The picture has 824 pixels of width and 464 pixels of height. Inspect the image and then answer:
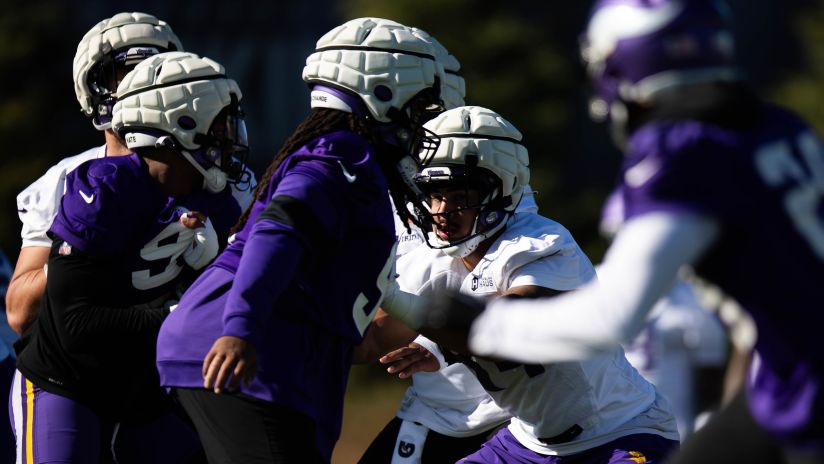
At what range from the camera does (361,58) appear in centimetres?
407

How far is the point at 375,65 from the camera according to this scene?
13.3 feet

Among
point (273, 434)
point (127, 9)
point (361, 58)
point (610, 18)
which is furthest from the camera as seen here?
point (127, 9)

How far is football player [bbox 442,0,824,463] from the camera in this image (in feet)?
9.39

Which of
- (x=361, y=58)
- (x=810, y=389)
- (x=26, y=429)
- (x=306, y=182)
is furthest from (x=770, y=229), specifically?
(x=26, y=429)

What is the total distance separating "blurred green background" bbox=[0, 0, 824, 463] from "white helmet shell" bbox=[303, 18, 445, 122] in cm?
1098

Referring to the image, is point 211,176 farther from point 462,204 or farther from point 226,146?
point 462,204

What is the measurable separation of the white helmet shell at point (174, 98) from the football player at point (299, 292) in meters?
0.71

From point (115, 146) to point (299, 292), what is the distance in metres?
1.59

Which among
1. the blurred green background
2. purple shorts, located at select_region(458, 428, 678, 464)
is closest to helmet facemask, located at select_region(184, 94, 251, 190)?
purple shorts, located at select_region(458, 428, 678, 464)

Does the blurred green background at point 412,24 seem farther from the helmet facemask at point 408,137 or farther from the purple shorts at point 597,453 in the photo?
the helmet facemask at point 408,137

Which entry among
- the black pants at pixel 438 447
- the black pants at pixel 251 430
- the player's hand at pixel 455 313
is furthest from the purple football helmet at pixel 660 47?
the black pants at pixel 438 447

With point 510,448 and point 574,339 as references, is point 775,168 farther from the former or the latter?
point 510,448

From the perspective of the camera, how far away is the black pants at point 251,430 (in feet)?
11.9

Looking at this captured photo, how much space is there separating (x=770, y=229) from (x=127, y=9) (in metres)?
15.9
